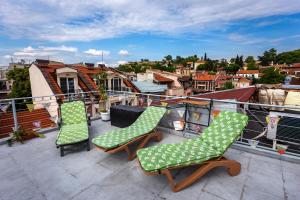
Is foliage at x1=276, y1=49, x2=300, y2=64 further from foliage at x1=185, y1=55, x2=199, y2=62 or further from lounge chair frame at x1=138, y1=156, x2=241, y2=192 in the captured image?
lounge chair frame at x1=138, y1=156, x2=241, y2=192

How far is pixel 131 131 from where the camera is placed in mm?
3475

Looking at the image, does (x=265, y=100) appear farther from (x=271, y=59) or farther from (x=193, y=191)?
(x=271, y=59)

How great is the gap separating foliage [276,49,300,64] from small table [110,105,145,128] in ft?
303

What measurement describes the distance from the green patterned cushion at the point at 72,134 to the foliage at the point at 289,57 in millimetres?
93611

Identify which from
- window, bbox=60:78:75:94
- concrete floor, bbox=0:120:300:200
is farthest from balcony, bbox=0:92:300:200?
window, bbox=60:78:75:94

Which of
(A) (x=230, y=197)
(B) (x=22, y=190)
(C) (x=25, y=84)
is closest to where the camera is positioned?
(A) (x=230, y=197)

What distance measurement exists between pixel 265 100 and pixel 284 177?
619 inches

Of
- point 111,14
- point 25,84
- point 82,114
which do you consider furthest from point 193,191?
point 25,84

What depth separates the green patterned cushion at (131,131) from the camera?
2.94m

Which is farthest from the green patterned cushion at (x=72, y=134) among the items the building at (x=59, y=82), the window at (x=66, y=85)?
the window at (x=66, y=85)

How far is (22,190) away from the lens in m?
2.26

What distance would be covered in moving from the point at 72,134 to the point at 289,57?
100.0 metres

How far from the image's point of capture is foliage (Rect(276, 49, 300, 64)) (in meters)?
72.1

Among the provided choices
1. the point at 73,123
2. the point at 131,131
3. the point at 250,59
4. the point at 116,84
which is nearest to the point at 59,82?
the point at 116,84
